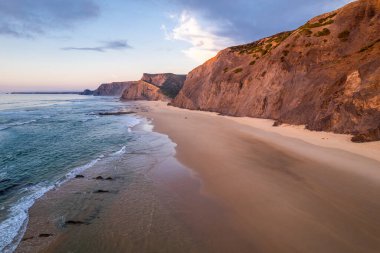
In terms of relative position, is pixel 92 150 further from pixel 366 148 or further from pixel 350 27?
pixel 350 27

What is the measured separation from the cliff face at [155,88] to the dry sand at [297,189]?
4213 inches

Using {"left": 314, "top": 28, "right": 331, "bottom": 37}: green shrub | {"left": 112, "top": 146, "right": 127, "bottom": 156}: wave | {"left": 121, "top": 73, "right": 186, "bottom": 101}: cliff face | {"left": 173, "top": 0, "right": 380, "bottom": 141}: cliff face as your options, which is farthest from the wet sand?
{"left": 121, "top": 73, "right": 186, "bottom": 101}: cliff face

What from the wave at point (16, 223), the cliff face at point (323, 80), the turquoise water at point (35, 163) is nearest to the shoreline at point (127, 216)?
the wave at point (16, 223)

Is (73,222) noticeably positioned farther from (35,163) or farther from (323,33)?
(323,33)

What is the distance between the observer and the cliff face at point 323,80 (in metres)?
18.3

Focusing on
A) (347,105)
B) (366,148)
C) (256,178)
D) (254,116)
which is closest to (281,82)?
(254,116)

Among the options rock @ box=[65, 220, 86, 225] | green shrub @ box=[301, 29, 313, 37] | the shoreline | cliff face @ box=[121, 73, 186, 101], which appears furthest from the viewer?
cliff face @ box=[121, 73, 186, 101]

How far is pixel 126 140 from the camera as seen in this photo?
23750 millimetres

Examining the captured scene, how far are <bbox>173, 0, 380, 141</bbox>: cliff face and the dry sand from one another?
222cm

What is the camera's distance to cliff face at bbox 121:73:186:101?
131 m

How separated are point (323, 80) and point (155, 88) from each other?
118 m

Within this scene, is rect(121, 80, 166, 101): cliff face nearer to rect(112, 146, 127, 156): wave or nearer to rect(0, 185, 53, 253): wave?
rect(112, 146, 127, 156): wave

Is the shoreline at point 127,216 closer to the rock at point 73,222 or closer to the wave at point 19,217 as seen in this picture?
the rock at point 73,222

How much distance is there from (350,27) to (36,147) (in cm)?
3392
